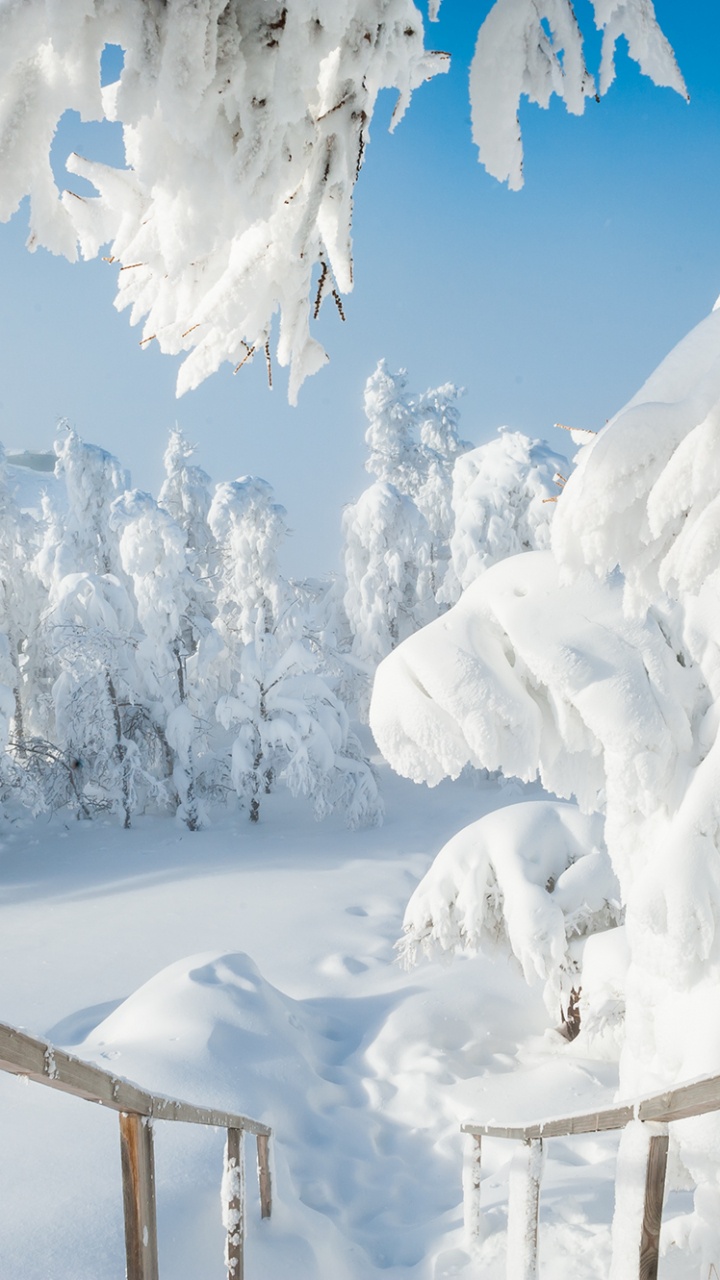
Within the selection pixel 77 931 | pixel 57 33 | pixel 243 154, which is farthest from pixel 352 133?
pixel 77 931

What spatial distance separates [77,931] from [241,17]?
577 inches

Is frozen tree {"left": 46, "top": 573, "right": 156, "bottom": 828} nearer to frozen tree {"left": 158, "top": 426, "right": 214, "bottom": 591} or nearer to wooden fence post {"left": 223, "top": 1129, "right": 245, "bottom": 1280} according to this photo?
frozen tree {"left": 158, "top": 426, "right": 214, "bottom": 591}

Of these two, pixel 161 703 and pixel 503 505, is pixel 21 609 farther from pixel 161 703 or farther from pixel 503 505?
pixel 503 505

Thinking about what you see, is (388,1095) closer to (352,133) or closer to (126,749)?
(352,133)

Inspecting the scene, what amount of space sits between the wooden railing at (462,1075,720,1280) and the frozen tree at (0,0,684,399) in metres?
2.30

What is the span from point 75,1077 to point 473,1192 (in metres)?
3.89

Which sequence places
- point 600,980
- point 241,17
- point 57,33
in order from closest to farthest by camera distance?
1. point 57,33
2. point 241,17
3. point 600,980

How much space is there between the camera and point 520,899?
8.20m

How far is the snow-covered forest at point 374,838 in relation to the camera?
151cm

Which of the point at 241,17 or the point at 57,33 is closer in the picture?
the point at 57,33

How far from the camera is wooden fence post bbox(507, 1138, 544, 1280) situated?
3.43 metres

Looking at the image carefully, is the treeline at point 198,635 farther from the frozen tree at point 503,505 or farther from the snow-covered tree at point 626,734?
the snow-covered tree at point 626,734

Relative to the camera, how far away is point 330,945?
42.5 ft

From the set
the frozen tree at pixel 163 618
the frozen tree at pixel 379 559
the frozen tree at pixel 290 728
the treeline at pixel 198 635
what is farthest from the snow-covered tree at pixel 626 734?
the frozen tree at pixel 379 559
